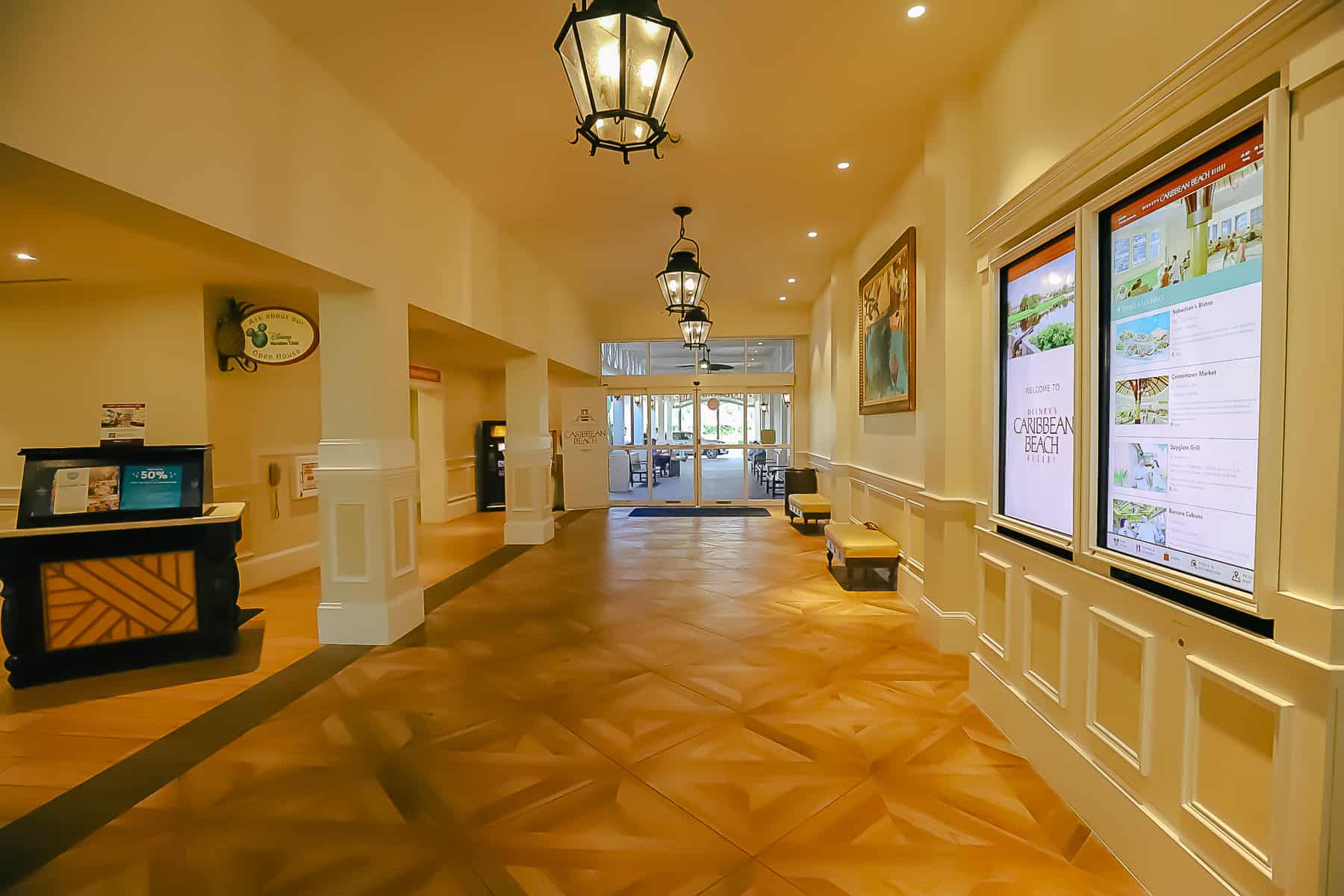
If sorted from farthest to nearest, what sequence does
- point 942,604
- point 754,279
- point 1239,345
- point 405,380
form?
point 754,279
point 405,380
point 942,604
point 1239,345

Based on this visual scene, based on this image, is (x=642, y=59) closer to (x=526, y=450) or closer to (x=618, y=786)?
(x=618, y=786)

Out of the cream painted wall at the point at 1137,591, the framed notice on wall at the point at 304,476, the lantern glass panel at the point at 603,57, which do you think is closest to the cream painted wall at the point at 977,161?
the cream painted wall at the point at 1137,591

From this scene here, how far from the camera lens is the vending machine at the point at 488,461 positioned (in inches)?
421

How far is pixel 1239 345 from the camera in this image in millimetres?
1622

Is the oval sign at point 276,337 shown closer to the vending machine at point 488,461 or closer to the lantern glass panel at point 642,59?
the lantern glass panel at point 642,59

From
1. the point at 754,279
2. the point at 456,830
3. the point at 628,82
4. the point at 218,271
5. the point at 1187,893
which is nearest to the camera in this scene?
the point at 1187,893

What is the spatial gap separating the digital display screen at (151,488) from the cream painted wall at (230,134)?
1889 mm

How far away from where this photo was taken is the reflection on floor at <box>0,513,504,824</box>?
2.61 metres

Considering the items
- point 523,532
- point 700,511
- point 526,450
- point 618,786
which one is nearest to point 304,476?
point 526,450

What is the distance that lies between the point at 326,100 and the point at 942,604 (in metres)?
4.94

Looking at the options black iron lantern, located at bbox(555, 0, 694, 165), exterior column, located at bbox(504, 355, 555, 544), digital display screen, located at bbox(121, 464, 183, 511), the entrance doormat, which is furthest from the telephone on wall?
black iron lantern, located at bbox(555, 0, 694, 165)

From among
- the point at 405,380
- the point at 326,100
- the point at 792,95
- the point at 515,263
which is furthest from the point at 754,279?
the point at 326,100

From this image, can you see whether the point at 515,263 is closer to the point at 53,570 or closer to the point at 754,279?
the point at 754,279

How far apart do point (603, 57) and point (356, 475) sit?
10.6ft
